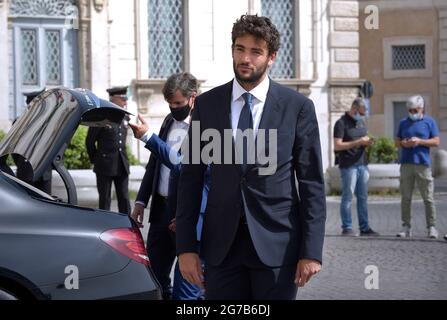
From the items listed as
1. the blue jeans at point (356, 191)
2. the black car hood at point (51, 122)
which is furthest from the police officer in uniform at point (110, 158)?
the black car hood at point (51, 122)

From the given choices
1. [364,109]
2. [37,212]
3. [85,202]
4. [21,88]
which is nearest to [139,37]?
[21,88]

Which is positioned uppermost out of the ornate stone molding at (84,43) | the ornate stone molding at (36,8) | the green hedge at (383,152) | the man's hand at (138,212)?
the ornate stone molding at (36,8)

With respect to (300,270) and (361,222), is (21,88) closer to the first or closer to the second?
(361,222)

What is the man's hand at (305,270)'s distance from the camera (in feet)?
15.1

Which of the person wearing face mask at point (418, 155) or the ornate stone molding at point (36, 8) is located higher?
the ornate stone molding at point (36, 8)

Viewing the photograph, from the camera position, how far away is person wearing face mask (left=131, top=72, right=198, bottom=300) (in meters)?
6.78

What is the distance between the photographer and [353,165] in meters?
12.9

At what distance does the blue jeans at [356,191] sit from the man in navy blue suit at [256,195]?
8.14 meters

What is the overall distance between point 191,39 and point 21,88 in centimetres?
370

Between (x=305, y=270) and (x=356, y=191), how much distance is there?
28.1ft

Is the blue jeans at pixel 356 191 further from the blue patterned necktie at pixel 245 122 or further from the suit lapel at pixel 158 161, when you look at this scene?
the blue patterned necktie at pixel 245 122

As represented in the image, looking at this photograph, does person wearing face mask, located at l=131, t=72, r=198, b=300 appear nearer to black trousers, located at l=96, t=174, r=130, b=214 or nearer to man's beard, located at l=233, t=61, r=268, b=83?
man's beard, located at l=233, t=61, r=268, b=83

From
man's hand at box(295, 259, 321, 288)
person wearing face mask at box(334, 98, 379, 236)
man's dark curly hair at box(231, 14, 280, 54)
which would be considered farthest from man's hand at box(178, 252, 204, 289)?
person wearing face mask at box(334, 98, 379, 236)

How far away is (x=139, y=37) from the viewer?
2053 centimetres
